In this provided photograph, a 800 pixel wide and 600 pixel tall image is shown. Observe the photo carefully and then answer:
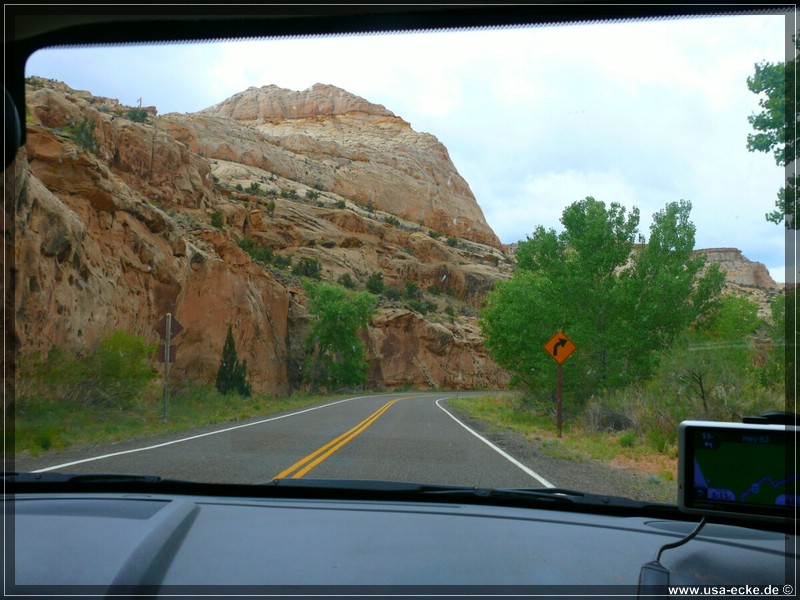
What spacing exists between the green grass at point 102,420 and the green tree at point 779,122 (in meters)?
11.9

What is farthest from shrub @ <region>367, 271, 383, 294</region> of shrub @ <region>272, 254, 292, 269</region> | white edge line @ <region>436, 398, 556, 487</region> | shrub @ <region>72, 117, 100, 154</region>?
white edge line @ <region>436, 398, 556, 487</region>

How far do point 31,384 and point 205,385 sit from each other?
1466 cm

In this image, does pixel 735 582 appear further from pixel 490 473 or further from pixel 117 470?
pixel 117 470

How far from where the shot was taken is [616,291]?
36.5 ft

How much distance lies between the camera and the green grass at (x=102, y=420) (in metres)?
13.1

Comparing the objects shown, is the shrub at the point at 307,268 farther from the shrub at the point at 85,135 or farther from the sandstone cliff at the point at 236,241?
the shrub at the point at 85,135

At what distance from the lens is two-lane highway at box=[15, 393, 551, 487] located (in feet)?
29.7

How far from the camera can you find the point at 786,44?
13.7 feet

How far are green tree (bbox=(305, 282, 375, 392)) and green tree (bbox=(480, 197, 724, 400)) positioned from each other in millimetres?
21105

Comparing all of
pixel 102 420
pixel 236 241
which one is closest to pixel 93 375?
pixel 102 420

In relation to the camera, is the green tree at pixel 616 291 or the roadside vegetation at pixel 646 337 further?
the green tree at pixel 616 291

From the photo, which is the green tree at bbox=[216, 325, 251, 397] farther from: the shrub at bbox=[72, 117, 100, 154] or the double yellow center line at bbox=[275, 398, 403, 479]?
the double yellow center line at bbox=[275, 398, 403, 479]

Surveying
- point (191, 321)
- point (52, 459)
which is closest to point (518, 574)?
point (52, 459)

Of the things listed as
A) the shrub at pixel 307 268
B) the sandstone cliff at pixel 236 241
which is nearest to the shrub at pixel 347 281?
the sandstone cliff at pixel 236 241
